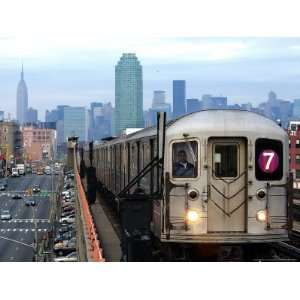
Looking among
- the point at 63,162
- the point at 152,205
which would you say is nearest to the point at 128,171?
the point at 152,205

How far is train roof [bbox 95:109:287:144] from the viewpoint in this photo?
31.1 feet

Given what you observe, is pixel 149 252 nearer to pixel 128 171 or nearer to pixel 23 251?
A: pixel 128 171

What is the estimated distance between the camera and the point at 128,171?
A: 13.9m

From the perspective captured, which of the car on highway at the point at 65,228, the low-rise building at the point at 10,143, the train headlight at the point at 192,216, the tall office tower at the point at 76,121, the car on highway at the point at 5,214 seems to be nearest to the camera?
the train headlight at the point at 192,216

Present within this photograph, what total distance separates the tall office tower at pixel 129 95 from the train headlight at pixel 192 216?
8.65 m

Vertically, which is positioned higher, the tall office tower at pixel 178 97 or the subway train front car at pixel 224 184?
the tall office tower at pixel 178 97

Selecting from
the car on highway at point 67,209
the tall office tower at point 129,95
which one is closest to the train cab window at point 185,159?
the tall office tower at point 129,95

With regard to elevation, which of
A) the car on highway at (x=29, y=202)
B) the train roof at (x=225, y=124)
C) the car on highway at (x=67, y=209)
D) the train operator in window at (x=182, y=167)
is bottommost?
the car on highway at (x=67, y=209)

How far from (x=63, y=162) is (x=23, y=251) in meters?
9.35

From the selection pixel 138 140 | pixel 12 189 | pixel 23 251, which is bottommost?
pixel 23 251

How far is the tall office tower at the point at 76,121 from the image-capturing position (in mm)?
28656

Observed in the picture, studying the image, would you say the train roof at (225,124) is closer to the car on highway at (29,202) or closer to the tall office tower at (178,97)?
the tall office tower at (178,97)

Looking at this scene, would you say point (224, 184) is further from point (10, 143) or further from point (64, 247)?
point (10, 143)

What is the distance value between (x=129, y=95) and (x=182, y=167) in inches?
354
